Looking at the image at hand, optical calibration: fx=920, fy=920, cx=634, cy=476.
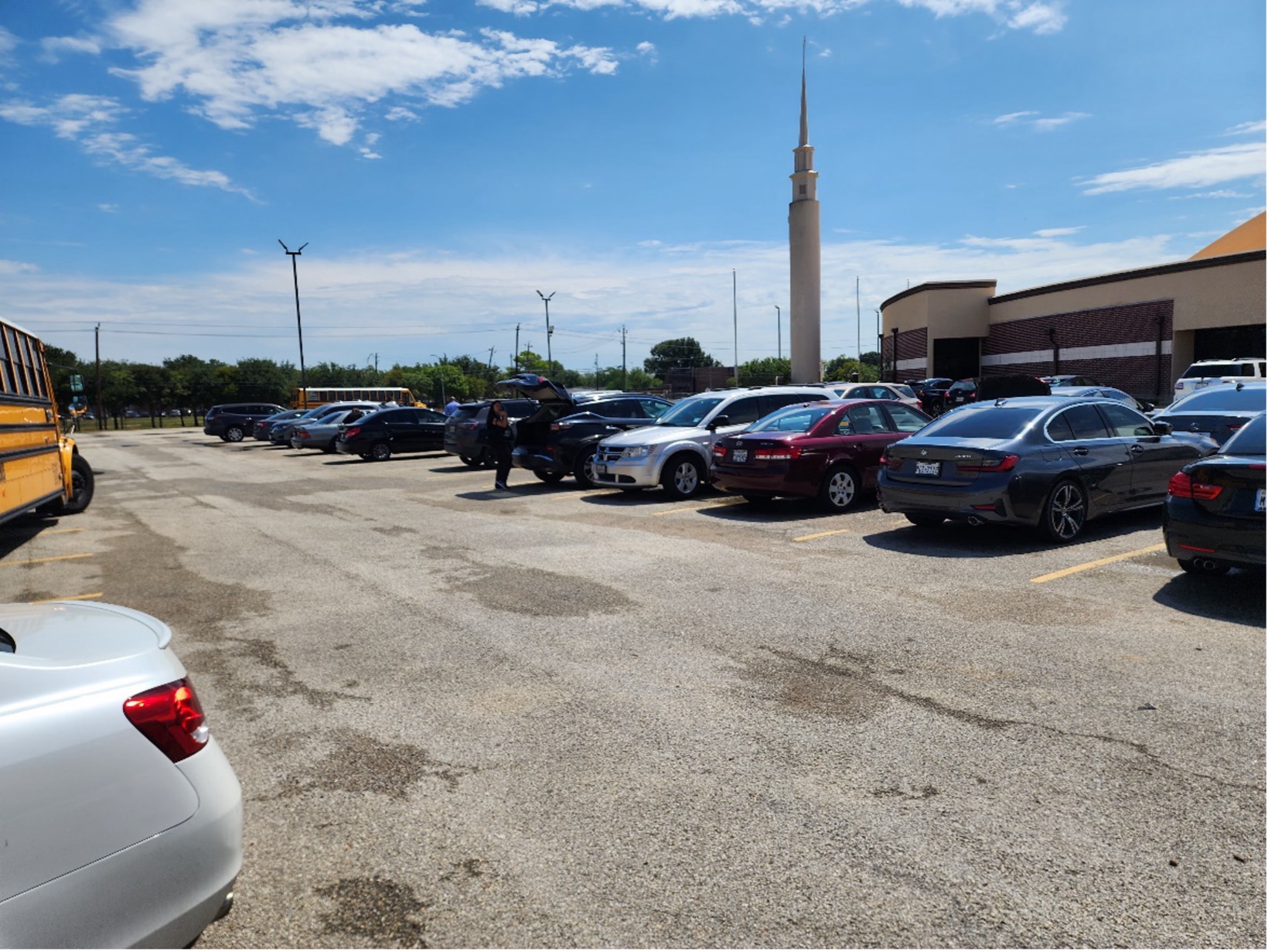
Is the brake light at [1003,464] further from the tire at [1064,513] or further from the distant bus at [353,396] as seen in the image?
the distant bus at [353,396]

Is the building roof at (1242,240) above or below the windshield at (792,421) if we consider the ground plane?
above

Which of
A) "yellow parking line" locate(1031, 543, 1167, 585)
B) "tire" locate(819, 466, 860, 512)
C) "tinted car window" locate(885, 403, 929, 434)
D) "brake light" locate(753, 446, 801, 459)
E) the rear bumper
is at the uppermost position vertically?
"tinted car window" locate(885, 403, 929, 434)

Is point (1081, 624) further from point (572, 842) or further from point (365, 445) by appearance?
point (365, 445)

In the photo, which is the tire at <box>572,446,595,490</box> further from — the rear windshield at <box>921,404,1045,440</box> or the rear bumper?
the rear bumper

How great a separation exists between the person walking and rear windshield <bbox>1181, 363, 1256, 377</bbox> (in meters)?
22.2

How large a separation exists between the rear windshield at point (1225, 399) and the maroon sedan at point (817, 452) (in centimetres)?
441

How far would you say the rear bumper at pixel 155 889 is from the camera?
2246mm

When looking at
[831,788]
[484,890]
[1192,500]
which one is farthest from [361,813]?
[1192,500]

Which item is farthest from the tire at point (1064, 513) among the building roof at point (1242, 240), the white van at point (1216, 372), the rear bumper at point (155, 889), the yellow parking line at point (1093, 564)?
the building roof at point (1242, 240)

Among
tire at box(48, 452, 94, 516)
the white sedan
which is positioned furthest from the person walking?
the white sedan

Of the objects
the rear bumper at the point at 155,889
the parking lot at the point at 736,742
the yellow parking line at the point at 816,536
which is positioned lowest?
the yellow parking line at the point at 816,536

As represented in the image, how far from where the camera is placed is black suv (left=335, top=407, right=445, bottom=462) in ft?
86.7

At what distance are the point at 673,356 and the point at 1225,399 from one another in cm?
15538

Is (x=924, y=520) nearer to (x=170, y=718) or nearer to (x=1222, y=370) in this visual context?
(x=170, y=718)
